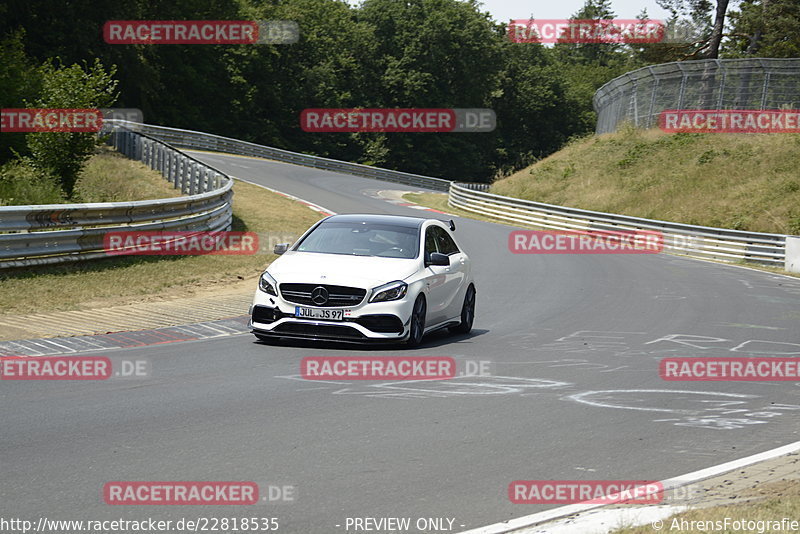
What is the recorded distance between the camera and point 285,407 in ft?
27.7

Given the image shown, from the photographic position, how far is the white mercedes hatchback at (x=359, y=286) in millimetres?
11445

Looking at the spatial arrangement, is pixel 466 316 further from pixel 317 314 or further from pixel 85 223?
pixel 85 223

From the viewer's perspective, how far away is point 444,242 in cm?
1377

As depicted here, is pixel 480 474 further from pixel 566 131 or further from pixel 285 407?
pixel 566 131

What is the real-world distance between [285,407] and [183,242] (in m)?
12.4

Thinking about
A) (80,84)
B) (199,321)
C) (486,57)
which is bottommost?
(199,321)

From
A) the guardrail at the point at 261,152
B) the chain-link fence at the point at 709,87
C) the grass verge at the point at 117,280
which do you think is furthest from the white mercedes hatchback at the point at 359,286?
the guardrail at the point at 261,152

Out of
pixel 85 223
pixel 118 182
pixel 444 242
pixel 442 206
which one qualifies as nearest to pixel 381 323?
pixel 444 242

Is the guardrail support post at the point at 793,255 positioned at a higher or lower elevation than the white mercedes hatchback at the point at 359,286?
lower

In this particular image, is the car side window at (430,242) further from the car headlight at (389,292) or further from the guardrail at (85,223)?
the guardrail at (85,223)

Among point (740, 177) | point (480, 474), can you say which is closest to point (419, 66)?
point (740, 177)

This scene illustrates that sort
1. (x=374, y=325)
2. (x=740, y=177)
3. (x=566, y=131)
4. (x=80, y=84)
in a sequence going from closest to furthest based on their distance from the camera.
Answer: (x=374, y=325) → (x=80, y=84) → (x=740, y=177) → (x=566, y=131)

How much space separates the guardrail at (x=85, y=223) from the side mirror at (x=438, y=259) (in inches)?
267

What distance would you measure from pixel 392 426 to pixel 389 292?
12.6ft
